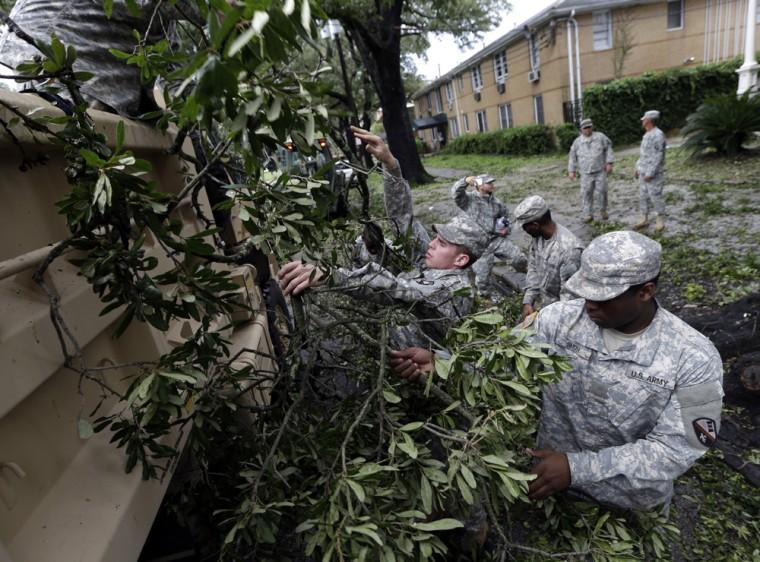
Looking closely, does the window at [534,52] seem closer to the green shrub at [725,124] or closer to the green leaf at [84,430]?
the green shrub at [725,124]

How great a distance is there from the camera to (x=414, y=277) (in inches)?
92.4

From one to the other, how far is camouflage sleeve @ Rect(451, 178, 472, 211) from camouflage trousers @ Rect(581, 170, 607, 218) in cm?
342

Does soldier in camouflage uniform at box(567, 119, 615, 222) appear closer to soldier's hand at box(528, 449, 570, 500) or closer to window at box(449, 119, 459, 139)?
soldier's hand at box(528, 449, 570, 500)

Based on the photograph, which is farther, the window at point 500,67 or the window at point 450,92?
the window at point 450,92

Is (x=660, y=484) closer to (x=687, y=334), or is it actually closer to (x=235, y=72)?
(x=687, y=334)

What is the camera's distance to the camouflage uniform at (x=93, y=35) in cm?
196

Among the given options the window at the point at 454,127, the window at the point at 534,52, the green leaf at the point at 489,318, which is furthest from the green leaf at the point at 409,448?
the window at the point at 454,127

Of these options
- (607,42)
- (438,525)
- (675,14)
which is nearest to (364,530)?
(438,525)

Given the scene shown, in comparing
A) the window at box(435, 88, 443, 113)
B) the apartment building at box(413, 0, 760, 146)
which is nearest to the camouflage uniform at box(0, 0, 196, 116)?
the apartment building at box(413, 0, 760, 146)

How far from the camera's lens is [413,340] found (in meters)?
2.31

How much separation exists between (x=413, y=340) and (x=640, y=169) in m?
6.75

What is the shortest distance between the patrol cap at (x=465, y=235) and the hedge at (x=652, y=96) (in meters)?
18.4

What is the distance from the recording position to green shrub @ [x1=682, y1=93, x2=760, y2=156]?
10.4 m

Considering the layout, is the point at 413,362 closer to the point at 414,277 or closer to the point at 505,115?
the point at 414,277
